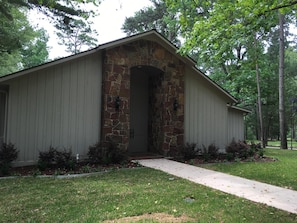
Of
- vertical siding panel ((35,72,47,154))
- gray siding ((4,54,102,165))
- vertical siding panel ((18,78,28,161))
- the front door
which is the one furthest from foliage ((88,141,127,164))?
the front door

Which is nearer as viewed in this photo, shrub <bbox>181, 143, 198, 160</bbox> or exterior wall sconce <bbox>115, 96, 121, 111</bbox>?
exterior wall sconce <bbox>115, 96, 121, 111</bbox>

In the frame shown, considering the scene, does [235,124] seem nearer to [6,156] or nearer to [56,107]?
[56,107]

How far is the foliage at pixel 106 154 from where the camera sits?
25.8ft

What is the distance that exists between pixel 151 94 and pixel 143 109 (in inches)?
32.2

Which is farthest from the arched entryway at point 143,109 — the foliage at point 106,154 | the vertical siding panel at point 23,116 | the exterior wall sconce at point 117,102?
the vertical siding panel at point 23,116

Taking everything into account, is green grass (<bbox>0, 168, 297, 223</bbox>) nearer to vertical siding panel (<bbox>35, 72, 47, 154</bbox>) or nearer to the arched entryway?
vertical siding panel (<bbox>35, 72, 47, 154</bbox>)

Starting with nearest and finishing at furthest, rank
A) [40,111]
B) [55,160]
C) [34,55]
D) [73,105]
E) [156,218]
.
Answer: [156,218], [55,160], [40,111], [73,105], [34,55]

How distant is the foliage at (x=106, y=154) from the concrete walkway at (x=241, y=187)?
130 centimetres

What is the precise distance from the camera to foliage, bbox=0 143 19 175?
6.39 m

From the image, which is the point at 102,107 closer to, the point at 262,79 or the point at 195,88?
the point at 195,88

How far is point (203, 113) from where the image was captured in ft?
→ 36.2

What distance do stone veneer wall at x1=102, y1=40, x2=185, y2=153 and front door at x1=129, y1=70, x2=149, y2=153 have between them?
0.32m

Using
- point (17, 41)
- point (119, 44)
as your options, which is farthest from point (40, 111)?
point (17, 41)

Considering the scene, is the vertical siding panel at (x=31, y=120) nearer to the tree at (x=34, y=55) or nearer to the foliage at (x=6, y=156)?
the foliage at (x=6, y=156)
